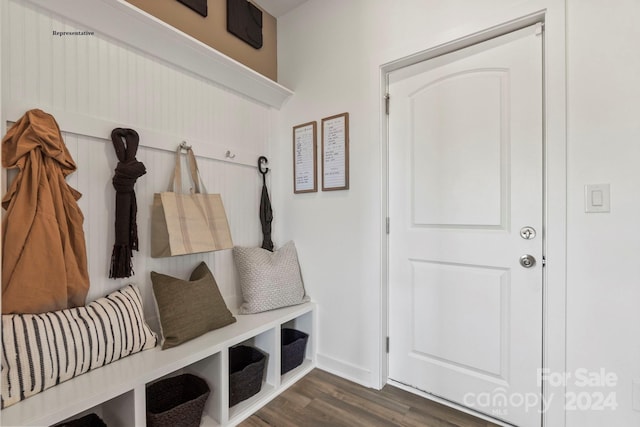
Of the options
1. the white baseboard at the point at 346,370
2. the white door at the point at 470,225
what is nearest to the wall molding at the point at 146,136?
the white door at the point at 470,225

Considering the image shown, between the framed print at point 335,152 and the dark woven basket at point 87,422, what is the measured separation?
63.3 inches

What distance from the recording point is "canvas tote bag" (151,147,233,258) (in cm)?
157

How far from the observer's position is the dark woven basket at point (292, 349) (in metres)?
2.00

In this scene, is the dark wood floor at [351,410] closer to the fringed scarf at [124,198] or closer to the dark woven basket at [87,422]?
the dark woven basket at [87,422]

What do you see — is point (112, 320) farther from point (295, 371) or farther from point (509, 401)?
point (509, 401)

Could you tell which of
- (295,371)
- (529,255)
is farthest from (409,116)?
(295,371)

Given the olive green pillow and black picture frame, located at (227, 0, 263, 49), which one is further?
black picture frame, located at (227, 0, 263, 49)

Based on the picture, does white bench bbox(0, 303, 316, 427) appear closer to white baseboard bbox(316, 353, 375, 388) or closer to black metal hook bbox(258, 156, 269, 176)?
white baseboard bbox(316, 353, 375, 388)

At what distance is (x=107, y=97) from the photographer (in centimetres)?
147

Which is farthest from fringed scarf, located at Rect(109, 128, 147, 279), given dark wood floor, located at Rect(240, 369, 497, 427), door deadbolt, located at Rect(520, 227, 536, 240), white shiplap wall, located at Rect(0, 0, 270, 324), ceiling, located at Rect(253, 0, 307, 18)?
door deadbolt, located at Rect(520, 227, 536, 240)

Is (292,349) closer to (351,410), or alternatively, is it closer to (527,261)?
(351,410)

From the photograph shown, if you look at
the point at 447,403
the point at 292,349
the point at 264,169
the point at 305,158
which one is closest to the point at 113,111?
the point at 264,169

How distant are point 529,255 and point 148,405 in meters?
1.95

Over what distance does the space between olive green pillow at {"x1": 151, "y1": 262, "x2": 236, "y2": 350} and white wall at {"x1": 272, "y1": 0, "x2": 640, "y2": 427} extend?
71 cm
